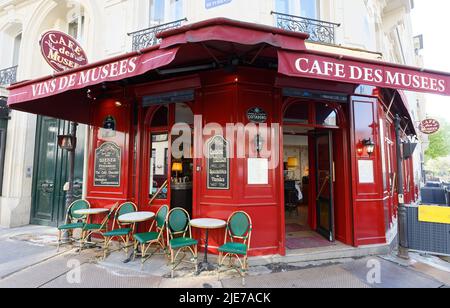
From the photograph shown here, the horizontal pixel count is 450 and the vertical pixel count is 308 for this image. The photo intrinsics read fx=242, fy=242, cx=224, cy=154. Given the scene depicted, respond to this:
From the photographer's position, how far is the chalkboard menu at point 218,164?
15.0ft

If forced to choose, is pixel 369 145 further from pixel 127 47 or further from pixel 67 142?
pixel 67 142

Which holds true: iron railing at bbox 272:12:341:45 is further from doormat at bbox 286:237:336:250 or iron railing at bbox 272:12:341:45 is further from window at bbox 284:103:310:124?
doormat at bbox 286:237:336:250

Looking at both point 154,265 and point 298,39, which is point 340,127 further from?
point 154,265

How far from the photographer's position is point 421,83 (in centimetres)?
375

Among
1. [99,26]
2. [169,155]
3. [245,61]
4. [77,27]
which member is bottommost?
[169,155]

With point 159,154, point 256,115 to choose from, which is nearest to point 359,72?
point 256,115

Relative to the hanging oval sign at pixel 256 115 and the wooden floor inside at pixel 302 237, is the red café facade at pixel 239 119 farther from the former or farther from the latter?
the wooden floor inside at pixel 302 237

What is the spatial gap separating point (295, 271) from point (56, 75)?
5.34 metres

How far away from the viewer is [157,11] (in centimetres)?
604

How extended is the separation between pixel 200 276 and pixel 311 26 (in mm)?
5425

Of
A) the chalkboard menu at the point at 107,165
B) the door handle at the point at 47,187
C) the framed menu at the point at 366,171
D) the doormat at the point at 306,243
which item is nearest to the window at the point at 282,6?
the framed menu at the point at 366,171

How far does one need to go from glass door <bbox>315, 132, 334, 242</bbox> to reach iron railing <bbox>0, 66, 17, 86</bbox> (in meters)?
9.94

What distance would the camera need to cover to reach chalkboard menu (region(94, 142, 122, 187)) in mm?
5582

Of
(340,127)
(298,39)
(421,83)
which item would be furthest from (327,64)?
(340,127)
